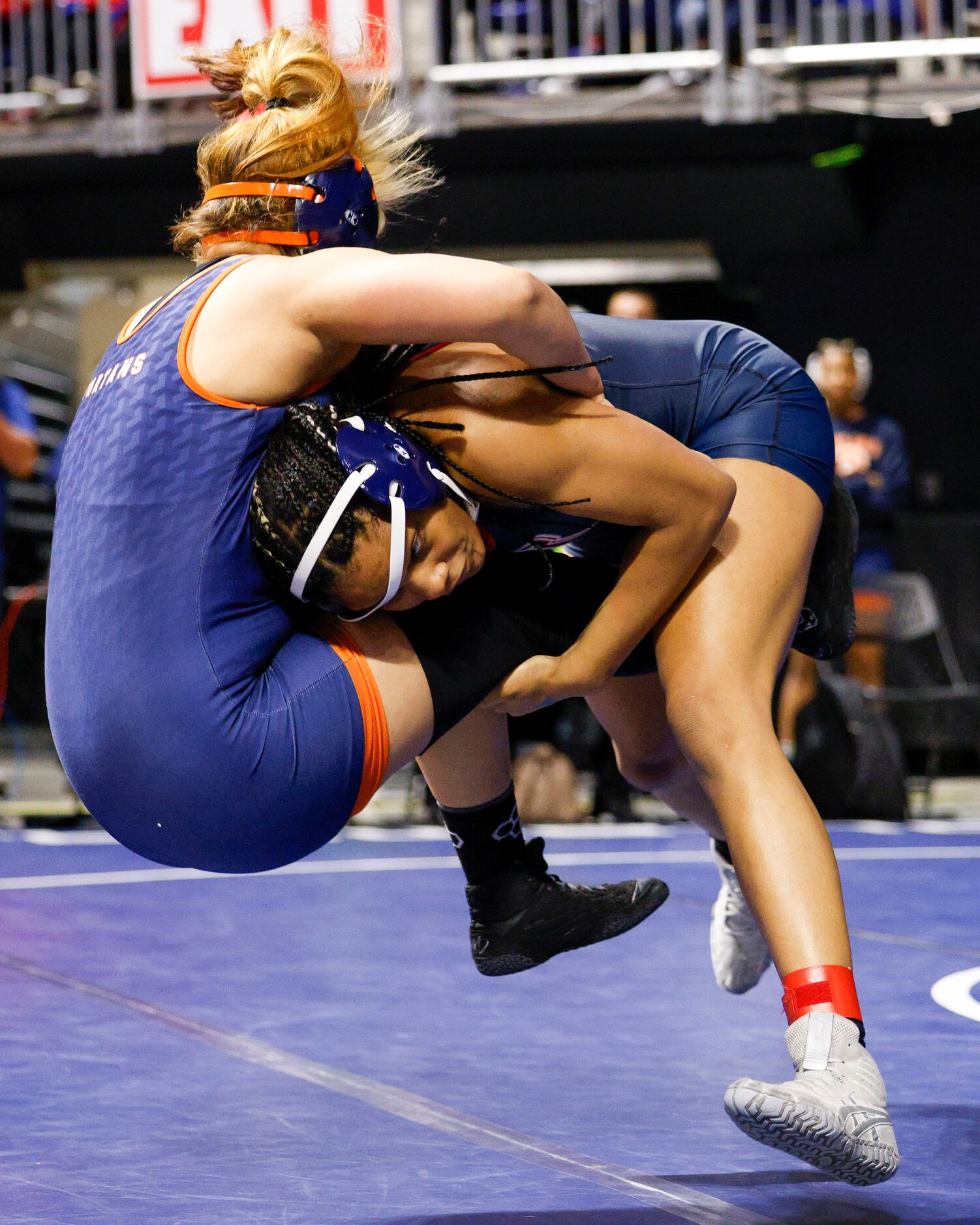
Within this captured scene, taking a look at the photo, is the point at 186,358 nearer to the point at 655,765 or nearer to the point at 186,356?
the point at 186,356

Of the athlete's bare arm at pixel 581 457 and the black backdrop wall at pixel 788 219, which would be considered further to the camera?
the black backdrop wall at pixel 788 219

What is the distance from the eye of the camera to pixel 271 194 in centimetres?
192

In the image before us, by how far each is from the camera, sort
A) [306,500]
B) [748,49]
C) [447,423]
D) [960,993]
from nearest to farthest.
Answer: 1. [306,500]
2. [447,423]
3. [960,993]
4. [748,49]

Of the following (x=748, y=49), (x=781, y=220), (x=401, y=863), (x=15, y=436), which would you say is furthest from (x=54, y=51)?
(x=401, y=863)

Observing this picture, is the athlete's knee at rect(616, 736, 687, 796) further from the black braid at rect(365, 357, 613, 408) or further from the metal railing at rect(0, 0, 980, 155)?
the metal railing at rect(0, 0, 980, 155)

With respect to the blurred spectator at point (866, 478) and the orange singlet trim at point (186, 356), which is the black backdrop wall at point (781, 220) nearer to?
the blurred spectator at point (866, 478)

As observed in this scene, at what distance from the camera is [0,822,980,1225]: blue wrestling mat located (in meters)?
1.96

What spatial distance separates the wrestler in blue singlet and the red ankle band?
1.76 ft

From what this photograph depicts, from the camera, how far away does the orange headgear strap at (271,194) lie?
1.92 metres

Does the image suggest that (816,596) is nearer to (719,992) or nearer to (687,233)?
(719,992)

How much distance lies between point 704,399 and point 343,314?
2.15 feet

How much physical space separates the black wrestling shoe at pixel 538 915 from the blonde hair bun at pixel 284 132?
1.00 meters

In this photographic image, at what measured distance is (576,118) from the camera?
7.54m

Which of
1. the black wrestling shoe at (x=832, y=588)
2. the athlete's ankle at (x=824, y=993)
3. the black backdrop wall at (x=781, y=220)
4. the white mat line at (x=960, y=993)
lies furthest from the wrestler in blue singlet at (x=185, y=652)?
the black backdrop wall at (x=781, y=220)
